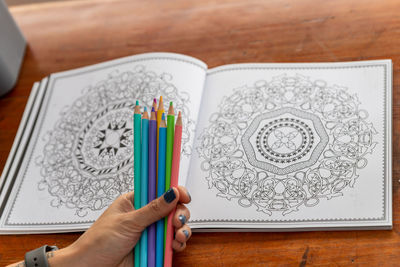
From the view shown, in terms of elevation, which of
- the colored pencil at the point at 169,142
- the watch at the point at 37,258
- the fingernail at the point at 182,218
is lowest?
the watch at the point at 37,258

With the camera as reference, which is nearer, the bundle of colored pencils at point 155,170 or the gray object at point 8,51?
the bundle of colored pencils at point 155,170

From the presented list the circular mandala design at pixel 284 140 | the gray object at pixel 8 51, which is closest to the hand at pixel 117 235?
the circular mandala design at pixel 284 140

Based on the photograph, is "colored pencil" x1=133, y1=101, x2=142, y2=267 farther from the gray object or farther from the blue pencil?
the gray object

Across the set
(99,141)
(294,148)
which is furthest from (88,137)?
(294,148)

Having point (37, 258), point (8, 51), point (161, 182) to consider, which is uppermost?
point (8, 51)

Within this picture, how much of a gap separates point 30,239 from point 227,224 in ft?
0.86

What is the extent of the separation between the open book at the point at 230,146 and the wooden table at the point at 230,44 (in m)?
0.02

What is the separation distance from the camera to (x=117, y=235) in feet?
1.84

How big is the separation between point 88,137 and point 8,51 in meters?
0.27

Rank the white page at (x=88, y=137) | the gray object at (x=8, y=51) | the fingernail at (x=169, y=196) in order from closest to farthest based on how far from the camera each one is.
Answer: the fingernail at (x=169, y=196) → the white page at (x=88, y=137) → the gray object at (x=8, y=51)

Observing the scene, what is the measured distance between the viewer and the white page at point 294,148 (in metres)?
0.58

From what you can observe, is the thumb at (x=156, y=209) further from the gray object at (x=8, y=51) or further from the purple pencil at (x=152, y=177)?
the gray object at (x=8, y=51)

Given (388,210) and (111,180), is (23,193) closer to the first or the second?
(111,180)

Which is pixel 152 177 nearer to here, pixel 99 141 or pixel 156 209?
pixel 156 209
